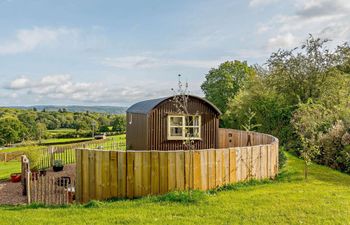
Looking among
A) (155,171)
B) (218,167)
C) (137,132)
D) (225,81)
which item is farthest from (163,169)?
(225,81)

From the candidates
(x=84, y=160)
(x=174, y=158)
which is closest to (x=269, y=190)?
(x=174, y=158)

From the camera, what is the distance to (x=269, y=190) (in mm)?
8008

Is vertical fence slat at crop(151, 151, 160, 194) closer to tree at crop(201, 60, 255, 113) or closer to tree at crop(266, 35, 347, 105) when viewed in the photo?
tree at crop(266, 35, 347, 105)

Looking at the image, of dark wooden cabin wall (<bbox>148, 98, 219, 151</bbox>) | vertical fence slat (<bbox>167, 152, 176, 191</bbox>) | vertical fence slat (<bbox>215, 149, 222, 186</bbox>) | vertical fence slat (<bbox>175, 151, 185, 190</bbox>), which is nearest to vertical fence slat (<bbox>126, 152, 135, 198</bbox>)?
vertical fence slat (<bbox>167, 152, 176, 191</bbox>)

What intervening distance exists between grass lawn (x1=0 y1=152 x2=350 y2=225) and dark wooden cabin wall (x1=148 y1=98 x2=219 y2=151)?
7.17m

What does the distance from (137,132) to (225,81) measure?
76.4 ft

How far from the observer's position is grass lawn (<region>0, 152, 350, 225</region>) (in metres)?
5.86

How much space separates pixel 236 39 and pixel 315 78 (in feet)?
Answer: 26.1

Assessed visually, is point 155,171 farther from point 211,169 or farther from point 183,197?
point 211,169

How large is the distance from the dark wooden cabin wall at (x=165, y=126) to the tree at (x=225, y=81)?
1950 cm

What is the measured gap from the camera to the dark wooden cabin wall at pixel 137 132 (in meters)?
15.2

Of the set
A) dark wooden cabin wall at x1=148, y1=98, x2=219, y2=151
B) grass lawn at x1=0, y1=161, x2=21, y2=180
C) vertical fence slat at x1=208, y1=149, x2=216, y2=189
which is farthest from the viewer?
dark wooden cabin wall at x1=148, y1=98, x2=219, y2=151

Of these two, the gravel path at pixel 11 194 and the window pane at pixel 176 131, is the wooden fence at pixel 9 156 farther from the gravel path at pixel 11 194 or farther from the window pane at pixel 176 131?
the window pane at pixel 176 131

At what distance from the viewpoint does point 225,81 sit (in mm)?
37906
